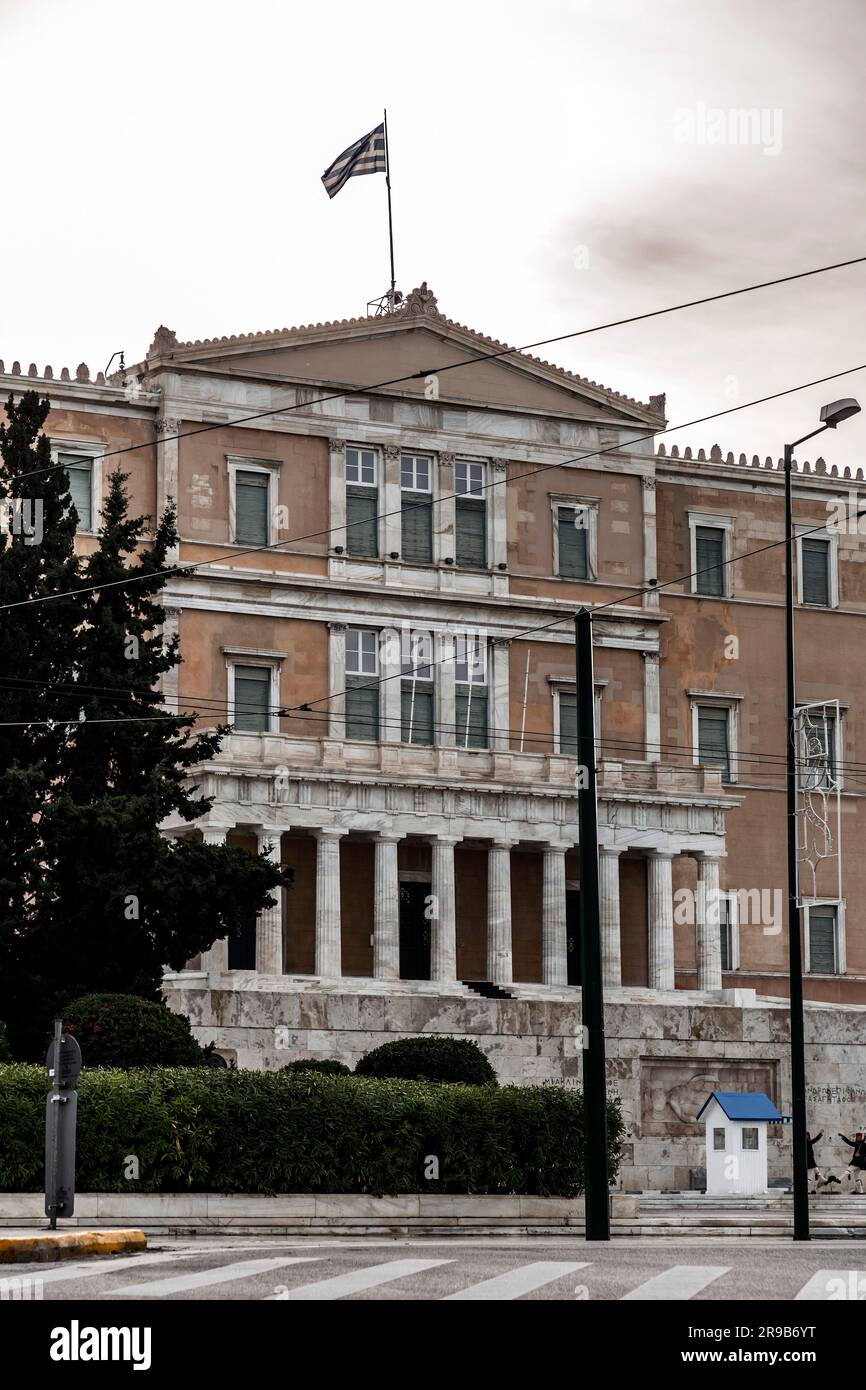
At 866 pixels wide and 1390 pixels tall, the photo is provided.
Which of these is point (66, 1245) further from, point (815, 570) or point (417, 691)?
point (815, 570)

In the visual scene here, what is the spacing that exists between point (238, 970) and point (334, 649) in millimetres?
9822

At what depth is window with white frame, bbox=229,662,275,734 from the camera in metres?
55.8

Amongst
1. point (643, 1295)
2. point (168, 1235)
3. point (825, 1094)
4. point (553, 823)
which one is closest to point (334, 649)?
point (553, 823)

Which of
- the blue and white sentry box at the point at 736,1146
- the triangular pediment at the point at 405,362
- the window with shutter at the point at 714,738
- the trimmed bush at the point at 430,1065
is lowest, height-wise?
the blue and white sentry box at the point at 736,1146

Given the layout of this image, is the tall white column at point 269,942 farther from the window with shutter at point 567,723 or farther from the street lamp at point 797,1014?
the street lamp at point 797,1014

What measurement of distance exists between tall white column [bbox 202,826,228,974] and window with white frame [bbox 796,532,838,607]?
21.3m

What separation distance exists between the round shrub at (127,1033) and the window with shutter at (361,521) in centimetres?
2810

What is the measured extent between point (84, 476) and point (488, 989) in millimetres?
15380

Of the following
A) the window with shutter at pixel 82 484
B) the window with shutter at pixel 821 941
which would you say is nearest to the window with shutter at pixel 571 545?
the window with shutter at pixel 821 941

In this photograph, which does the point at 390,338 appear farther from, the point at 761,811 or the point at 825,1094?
the point at 825,1094

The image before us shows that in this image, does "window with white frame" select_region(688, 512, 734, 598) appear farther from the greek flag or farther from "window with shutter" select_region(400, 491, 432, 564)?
the greek flag

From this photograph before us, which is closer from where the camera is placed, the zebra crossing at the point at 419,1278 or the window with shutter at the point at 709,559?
the zebra crossing at the point at 419,1278

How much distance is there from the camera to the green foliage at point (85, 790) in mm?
33656

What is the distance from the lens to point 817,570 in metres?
65.3
